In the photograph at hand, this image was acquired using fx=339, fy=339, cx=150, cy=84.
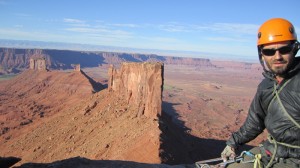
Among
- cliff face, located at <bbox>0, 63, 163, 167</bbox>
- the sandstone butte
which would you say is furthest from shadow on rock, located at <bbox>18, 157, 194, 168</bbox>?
cliff face, located at <bbox>0, 63, 163, 167</bbox>

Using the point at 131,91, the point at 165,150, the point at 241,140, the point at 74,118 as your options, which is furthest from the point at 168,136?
the point at 241,140

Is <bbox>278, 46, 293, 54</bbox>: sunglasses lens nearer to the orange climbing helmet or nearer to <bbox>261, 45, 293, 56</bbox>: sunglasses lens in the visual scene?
<bbox>261, 45, 293, 56</bbox>: sunglasses lens

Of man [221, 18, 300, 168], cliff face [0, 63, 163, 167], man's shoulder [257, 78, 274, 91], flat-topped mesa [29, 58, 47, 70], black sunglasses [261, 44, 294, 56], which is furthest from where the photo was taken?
flat-topped mesa [29, 58, 47, 70]

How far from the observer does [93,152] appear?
24.2 meters

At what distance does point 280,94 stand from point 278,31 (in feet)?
2.39

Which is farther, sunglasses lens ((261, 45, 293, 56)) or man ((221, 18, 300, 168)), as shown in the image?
sunglasses lens ((261, 45, 293, 56))

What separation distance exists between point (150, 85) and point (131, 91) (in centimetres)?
392

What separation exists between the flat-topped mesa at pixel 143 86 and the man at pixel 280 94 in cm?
2133

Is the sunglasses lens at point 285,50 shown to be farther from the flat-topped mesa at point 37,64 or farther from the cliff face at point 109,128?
the flat-topped mesa at point 37,64

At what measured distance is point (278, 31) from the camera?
3.88m

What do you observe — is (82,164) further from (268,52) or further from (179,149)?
(179,149)

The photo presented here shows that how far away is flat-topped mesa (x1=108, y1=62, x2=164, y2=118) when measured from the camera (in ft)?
84.9

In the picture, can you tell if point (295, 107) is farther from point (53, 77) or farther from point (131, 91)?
point (53, 77)

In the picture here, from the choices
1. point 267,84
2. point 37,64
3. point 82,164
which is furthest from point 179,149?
point 37,64
